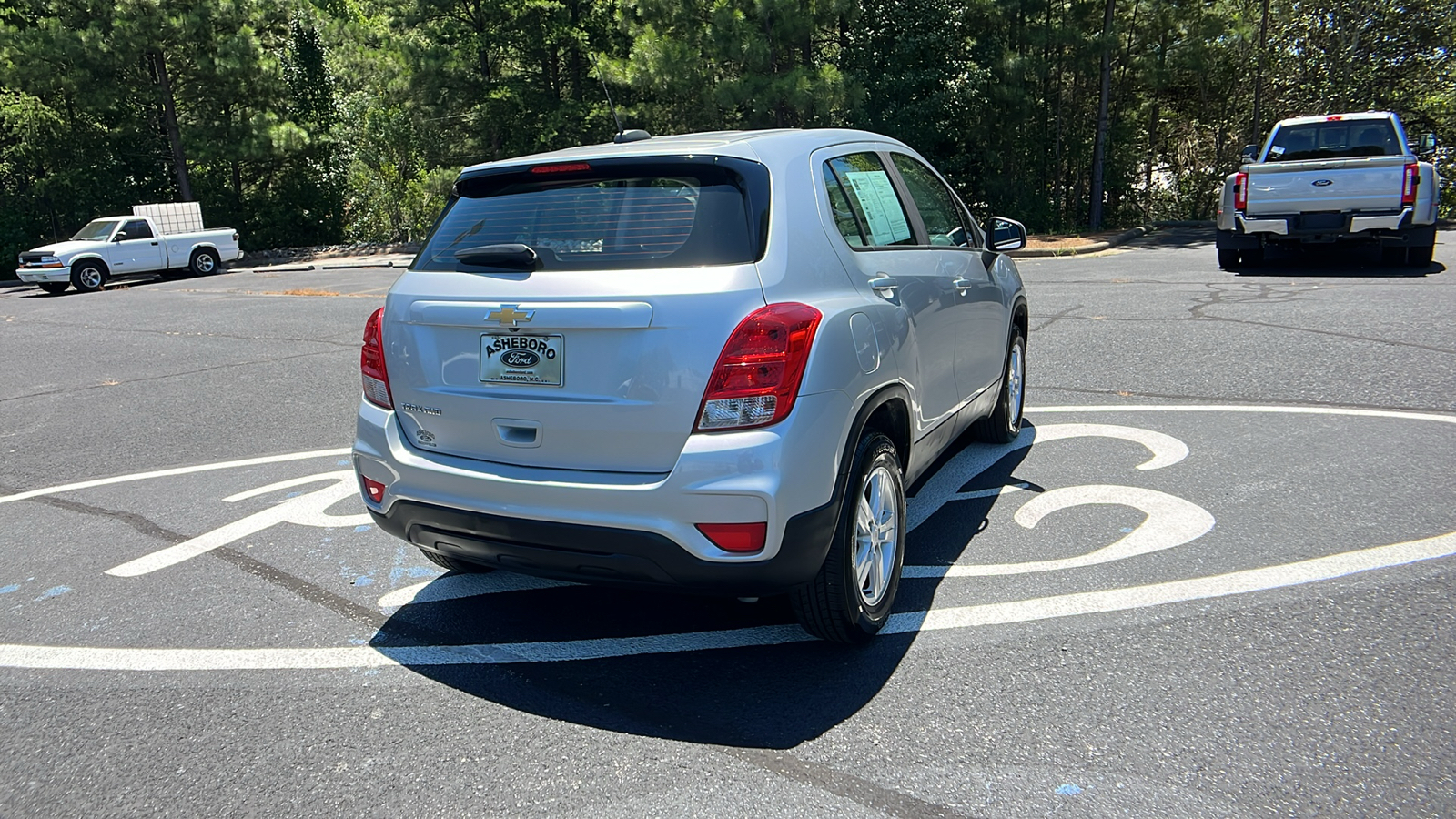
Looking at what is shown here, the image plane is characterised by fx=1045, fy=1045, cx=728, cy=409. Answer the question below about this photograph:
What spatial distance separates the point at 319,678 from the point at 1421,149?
19413mm

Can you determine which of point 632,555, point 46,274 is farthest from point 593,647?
point 46,274

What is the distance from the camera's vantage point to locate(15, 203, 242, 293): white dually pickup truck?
78.3ft

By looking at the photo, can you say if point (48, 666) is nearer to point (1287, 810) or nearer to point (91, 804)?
point (91, 804)

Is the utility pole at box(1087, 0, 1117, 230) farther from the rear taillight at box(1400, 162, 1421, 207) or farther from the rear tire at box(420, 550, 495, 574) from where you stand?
the rear tire at box(420, 550, 495, 574)

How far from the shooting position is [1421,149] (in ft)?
56.4

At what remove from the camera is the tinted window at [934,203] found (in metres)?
4.78

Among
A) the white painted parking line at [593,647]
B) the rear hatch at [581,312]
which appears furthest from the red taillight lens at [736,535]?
the white painted parking line at [593,647]

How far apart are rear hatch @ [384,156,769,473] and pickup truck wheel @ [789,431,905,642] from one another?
0.66m

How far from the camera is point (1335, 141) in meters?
14.0

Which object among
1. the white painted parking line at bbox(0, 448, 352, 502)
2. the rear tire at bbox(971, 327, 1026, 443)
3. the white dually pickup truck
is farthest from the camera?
the white dually pickup truck

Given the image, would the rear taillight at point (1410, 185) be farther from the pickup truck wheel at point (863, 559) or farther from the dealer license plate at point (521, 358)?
the dealer license plate at point (521, 358)

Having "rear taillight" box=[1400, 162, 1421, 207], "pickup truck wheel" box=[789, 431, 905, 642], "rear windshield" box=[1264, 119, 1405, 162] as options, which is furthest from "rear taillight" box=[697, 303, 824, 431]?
"rear windshield" box=[1264, 119, 1405, 162]

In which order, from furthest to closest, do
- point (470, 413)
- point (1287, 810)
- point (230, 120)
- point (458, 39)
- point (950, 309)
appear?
point (230, 120), point (458, 39), point (950, 309), point (470, 413), point (1287, 810)

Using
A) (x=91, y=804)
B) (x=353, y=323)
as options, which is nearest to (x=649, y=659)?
(x=91, y=804)
